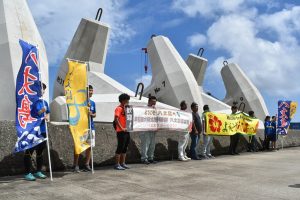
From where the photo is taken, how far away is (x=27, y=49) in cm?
686

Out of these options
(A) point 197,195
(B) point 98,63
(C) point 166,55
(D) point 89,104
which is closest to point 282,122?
(C) point 166,55

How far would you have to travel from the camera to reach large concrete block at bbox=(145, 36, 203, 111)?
66.5 feet

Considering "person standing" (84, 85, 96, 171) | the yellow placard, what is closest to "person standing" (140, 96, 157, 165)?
"person standing" (84, 85, 96, 171)

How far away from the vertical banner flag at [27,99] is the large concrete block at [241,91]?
24573 mm

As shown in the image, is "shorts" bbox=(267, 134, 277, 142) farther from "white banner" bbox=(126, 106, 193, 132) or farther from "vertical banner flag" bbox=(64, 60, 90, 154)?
"vertical banner flag" bbox=(64, 60, 90, 154)

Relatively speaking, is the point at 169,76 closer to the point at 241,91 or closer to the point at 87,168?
the point at 241,91

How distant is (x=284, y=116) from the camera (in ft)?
54.6

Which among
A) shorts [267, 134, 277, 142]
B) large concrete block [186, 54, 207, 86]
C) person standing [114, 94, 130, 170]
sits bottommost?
shorts [267, 134, 277, 142]

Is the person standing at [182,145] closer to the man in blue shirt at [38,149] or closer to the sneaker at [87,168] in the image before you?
the sneaker at [87,168]

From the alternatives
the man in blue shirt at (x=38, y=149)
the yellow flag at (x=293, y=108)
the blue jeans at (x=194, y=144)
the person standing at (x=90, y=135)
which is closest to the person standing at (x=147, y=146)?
the blue jeans at (x=194, y=144)

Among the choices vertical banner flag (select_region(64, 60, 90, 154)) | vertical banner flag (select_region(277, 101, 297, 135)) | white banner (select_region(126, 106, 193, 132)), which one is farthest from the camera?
vertical banner flag (select_region(277, 101, 297, 135))

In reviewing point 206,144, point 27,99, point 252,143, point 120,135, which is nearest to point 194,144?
point 206,144

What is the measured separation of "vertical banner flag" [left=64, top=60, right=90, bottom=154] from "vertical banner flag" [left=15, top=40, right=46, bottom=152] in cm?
72

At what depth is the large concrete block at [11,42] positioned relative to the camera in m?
10.6
